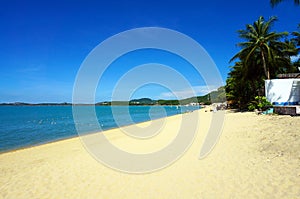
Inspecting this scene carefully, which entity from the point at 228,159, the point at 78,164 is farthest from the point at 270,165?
the point at 78,164

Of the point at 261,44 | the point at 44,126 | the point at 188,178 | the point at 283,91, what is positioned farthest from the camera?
the point at 44,126

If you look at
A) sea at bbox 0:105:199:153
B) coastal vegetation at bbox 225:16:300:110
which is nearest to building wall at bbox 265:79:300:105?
coastal vegetation at bbox 225:16:300:110

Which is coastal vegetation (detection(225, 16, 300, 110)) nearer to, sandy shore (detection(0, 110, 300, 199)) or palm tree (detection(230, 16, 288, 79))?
palm tree (detection(230, 16, 288, 79))

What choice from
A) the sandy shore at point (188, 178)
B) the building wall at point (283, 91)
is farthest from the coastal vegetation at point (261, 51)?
the sandy shore at point (188, 178)

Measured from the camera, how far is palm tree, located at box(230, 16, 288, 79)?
19.7 m

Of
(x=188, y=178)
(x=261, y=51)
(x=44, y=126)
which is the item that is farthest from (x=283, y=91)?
(x=44, y=126)

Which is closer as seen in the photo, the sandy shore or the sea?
the sandy shore

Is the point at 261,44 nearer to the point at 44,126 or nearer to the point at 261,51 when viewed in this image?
the point at 261,51

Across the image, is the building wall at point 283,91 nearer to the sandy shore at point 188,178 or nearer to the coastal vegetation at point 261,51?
the coastal vegetation at point 261,51

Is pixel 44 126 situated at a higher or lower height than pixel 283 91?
lower

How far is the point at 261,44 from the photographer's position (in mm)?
19859

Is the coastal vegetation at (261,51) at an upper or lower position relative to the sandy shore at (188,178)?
upper

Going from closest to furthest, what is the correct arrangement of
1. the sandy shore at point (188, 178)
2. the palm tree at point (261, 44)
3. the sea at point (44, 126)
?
the sandy shore at point (188, 178)
the sea at point (44, 126)
the palm tree at point (261, 44)

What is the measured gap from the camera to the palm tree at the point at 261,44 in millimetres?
19734
